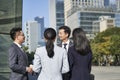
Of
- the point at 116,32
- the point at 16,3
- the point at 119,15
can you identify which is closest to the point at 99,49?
the point at 116,32

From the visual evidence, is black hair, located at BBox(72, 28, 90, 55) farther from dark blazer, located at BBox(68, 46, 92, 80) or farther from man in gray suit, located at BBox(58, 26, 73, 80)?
man in gray suit, located at BBox(58, 26, 73, 80)

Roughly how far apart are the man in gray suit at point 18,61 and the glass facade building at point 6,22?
2.31 m

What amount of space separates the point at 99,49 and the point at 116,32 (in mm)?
11785

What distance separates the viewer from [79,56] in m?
5.80

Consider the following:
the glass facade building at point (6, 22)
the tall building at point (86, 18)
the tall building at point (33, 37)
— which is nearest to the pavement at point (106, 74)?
the tall building at point (33, 37)

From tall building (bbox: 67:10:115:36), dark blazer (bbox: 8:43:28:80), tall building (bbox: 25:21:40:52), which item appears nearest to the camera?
dark blazer (bbox: 8:43:28:80)

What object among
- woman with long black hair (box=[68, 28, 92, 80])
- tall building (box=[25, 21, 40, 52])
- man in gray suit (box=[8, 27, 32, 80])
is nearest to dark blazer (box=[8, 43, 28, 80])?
man in gray suit (box=[8, 27, 32, 80])

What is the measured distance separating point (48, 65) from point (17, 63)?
1.73 ft

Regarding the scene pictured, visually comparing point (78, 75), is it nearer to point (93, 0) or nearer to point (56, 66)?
point (56, 66)

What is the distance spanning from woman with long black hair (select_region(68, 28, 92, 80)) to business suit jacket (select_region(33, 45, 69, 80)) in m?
0.22

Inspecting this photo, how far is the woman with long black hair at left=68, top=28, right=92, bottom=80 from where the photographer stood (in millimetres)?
5742

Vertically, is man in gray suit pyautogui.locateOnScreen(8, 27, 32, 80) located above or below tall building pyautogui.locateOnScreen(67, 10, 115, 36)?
below

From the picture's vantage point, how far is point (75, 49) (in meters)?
5.79

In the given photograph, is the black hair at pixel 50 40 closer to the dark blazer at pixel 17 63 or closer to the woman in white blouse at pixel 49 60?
the woman in white blouse at pixel 49 60
